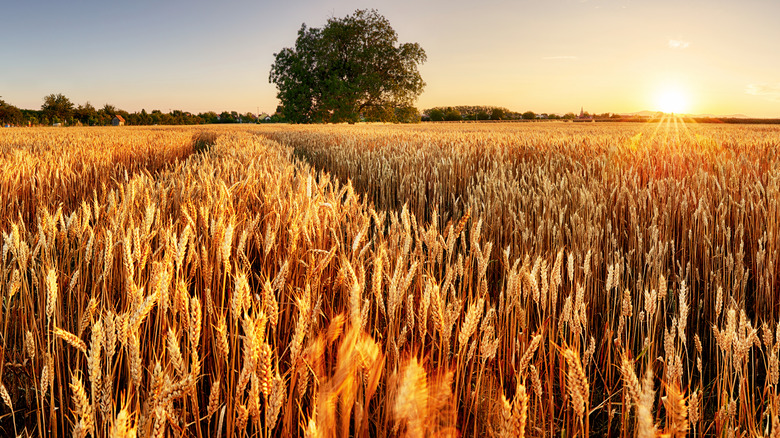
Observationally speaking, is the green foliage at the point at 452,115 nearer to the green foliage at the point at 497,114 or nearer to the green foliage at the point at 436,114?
the green foliage at the point at 436,114

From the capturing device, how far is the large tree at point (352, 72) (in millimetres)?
33375

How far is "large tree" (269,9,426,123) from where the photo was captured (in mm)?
33375

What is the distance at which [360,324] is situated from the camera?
0.87 m

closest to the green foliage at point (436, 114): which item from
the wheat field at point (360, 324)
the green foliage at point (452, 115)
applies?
the green foliage at point (452, 115)

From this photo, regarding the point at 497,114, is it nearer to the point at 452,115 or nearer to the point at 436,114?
the point at 452,115

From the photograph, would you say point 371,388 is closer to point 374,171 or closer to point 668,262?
point 668,262

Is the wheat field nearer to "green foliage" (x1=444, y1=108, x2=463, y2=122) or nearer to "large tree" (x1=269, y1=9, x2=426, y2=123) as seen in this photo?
"large tree" (x1=269, y1=9, x2=426, y2=123)

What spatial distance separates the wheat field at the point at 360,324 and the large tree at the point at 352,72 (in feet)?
103

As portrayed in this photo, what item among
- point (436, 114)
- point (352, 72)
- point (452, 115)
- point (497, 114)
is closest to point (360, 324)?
point (352, 72)

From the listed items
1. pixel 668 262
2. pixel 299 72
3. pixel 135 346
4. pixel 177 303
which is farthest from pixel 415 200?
pixel 299 72

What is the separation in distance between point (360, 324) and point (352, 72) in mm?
35390

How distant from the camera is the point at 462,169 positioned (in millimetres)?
4750

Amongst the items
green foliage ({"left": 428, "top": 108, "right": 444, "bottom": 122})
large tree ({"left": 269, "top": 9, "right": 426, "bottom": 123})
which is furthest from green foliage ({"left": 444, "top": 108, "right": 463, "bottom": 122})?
large tree ({"left": 269, "top": 9, "right": 426, "bottom": 123})

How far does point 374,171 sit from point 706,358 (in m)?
3.68
